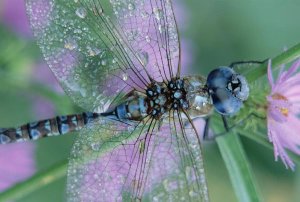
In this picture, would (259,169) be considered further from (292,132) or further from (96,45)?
(96,45)

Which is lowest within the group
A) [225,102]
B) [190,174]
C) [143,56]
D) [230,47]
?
[190,174]

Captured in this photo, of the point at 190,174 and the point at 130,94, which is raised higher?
the point at 130,94

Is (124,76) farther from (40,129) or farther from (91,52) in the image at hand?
(40,129)

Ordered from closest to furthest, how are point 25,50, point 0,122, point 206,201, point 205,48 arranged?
point 206,201, point 25,50, point 0,122, point 205,48

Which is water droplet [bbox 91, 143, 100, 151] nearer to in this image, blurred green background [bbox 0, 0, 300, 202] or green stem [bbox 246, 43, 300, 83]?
green stem [bbox 246, 43, 300, 83]

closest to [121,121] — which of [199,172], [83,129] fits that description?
[83,129]

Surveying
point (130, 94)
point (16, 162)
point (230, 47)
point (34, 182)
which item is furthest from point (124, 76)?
point (230, 47)

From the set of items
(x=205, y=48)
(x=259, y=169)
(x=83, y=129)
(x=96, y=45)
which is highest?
(x=205, y=48)
